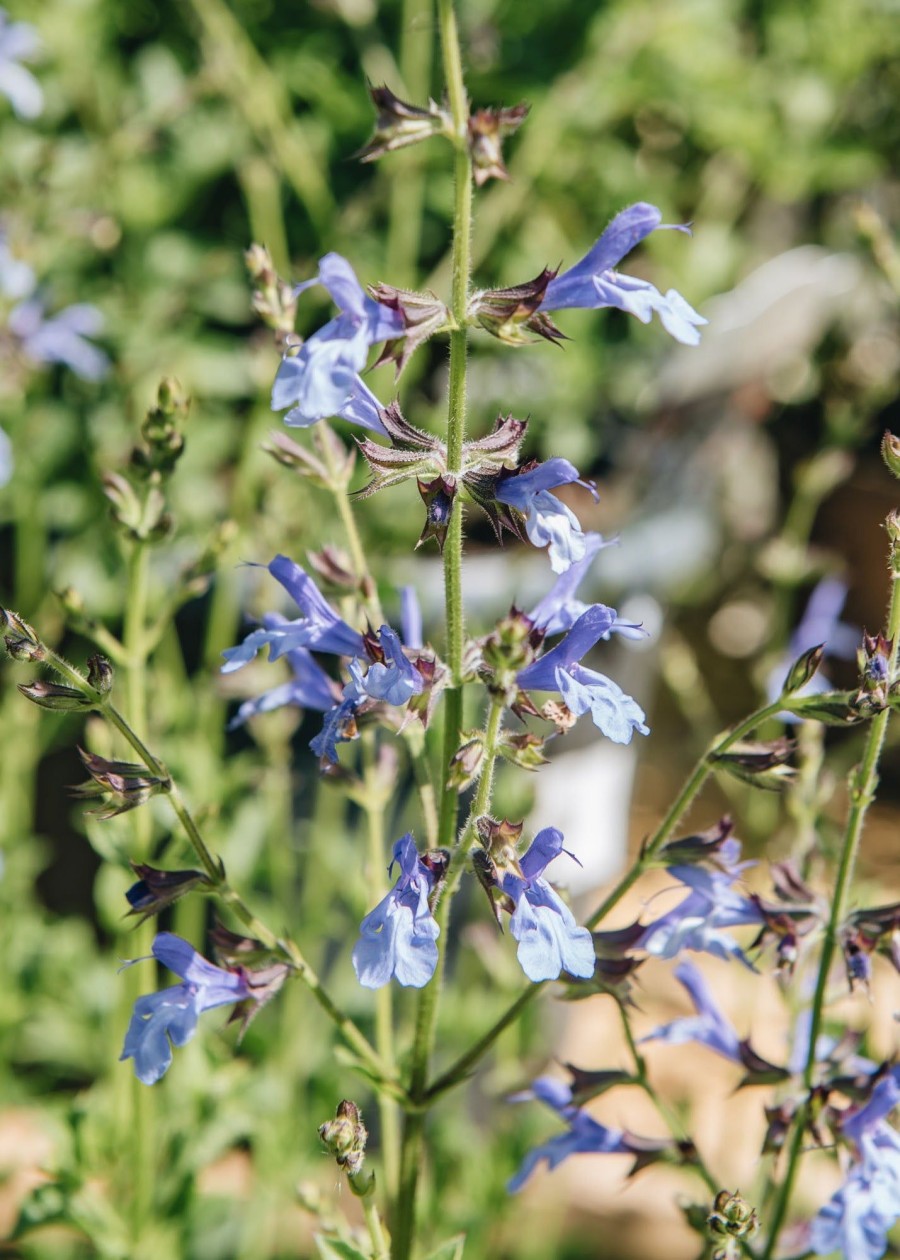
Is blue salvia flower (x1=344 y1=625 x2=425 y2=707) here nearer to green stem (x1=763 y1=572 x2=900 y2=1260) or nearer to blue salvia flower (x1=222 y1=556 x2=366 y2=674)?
blue salvia flower (x1=222 y1=556 x2=366 y2=674)

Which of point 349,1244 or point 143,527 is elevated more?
point 143,527

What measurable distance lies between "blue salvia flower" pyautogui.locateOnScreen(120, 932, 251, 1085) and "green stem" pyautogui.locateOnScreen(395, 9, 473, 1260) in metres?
0.12

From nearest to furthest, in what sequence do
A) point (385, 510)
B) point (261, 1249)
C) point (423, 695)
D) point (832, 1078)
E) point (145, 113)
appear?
1. point (423, 695)
2. point (832, 1078)
3. point (261, 1249)
4. point (385, 510)
5. point (145, 113)

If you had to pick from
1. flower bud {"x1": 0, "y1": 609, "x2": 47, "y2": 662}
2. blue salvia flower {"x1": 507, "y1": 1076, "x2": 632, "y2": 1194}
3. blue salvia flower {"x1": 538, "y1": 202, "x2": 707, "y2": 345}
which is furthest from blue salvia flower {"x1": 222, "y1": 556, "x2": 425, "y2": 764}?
blue salvia flower {"x1": 507, "y1": 1076, "x2": 632, "y2": 1194}

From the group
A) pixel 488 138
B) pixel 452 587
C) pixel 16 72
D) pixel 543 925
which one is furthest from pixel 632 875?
pixel 16 72

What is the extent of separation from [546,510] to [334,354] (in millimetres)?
143

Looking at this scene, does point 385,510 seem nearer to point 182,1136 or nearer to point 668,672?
point 668,672

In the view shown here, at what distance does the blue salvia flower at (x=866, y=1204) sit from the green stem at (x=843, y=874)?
30mm

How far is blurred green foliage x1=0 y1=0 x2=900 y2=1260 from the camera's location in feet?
4.73

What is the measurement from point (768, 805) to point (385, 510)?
64 cm

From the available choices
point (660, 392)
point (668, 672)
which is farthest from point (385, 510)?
point (660, 392)

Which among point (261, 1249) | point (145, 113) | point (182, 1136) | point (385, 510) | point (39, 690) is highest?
point (145, 113)

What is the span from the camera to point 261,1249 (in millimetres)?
1484

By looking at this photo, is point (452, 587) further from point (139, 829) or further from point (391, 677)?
point (139, 829)
